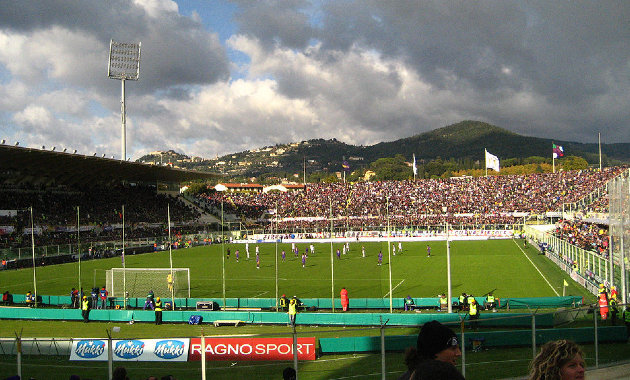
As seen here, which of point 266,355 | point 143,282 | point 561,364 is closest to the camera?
point 561,364

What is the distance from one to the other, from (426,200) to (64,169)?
5666 cm

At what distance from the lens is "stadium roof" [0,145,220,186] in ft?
177

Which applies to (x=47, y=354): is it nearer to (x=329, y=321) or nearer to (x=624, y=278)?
(x=329, y=321)

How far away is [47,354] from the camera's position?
1791cm

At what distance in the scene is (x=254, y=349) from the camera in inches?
634

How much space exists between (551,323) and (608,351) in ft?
23.7

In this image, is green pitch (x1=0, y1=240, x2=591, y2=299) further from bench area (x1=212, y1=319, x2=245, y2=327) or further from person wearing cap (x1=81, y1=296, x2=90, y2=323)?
person wearing cap (x1=81, y1=296, x2=90, y2=323)

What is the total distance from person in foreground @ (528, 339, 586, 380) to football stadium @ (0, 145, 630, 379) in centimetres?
178

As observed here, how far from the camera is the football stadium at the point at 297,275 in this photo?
1619 cm

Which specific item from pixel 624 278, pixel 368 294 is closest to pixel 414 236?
pixel 368 294

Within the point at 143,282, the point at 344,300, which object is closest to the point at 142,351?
the point at 344,300

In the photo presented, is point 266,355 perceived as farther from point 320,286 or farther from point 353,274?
point 353,274

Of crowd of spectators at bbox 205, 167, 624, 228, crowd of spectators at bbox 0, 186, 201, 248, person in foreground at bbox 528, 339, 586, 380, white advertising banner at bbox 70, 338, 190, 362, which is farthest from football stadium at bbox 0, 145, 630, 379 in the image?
person in foreground at bbox 528, 339, 586, 380

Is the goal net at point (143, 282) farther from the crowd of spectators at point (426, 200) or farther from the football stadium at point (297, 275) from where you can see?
the crowd of spectators at point (426, 200)
